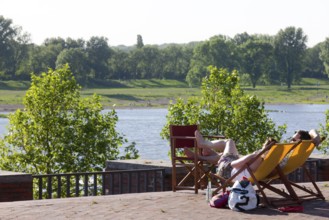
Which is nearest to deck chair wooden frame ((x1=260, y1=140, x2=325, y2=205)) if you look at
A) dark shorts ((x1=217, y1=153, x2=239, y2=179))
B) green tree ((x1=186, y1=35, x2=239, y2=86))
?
dark shorts ((x1=217, y1=153, x2=239, y2=179))

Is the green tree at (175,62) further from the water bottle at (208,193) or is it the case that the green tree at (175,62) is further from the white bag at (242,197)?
the white bag at (242,197)

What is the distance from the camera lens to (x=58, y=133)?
2517cm

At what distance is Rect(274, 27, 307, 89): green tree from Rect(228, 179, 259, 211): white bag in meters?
131

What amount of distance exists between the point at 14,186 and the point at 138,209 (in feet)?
8.24

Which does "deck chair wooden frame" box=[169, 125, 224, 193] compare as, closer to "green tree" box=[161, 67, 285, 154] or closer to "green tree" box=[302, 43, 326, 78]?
"green tree" box=[161, 67, 285, 154]

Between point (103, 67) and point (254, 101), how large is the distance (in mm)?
105118

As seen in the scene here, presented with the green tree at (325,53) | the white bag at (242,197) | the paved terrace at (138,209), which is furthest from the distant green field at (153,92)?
the white bag at (242,197)

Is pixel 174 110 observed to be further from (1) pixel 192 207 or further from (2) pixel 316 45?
(2) pixel 316 45

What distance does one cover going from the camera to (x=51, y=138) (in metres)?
25.3

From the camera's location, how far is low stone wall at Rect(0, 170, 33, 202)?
12.2 meters

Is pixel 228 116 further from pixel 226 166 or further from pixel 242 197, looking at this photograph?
pixel 242 197

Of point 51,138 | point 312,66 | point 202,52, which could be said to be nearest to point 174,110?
point 51,138

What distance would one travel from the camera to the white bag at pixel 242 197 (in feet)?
33.8

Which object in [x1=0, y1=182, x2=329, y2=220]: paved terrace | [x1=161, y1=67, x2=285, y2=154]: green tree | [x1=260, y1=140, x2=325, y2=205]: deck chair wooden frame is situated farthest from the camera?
[x1=161, y1=67, x2=285, y2=154]: green tree
